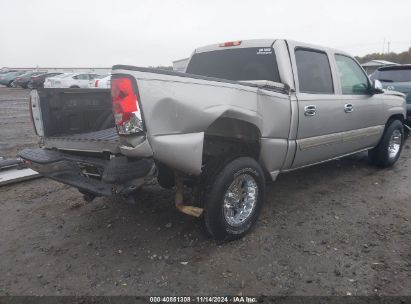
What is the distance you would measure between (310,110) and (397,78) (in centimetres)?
657

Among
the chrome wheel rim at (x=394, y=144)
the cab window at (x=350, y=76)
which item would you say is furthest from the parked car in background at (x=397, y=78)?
the cab window at (x=350, y=76)

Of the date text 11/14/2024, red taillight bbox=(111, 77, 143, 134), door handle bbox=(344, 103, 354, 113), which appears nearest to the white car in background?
door handle bbox=(344, 103, 354, 113)

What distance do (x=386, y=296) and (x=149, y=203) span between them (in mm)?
2708

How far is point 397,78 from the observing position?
29.5 feet

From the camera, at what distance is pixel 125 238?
134 inches

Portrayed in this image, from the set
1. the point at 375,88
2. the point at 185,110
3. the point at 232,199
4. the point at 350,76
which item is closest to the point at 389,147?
the point at 375,88

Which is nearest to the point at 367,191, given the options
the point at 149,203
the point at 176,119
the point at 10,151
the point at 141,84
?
the point at 149,203

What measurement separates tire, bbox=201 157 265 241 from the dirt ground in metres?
0.16

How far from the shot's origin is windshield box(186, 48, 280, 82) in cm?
381

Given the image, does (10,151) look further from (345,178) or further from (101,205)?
(345,178)

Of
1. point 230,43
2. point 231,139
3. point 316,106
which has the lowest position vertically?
point 231,139

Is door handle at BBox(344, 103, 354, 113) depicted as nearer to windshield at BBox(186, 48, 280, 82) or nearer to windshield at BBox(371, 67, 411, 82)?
windshield at BBox(186, 48, 280, 82)

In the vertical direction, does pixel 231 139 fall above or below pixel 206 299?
above

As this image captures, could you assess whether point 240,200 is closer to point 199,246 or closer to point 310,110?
point 199,246
